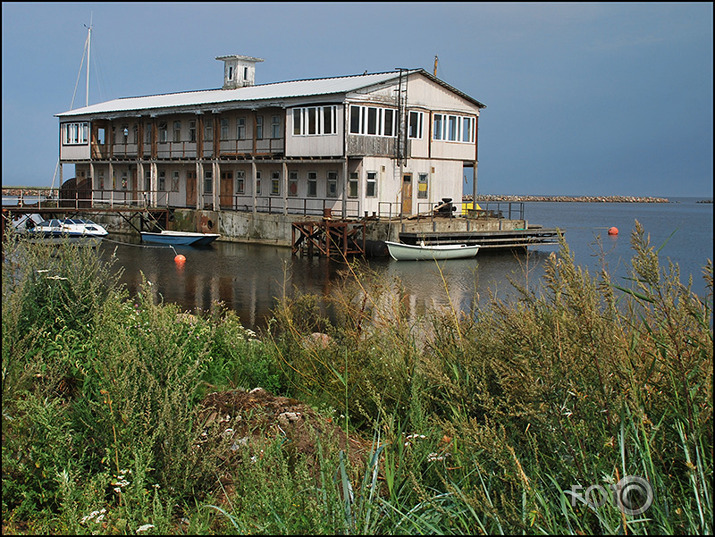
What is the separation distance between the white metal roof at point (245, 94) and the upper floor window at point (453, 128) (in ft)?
12.1

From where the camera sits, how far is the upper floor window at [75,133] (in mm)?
52469

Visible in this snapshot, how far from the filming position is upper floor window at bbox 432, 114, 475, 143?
40.0 metres

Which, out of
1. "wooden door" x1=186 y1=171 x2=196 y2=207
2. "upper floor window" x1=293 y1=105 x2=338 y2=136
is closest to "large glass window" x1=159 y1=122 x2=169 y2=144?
"wooden door" x1=186 y1=171 x2=196 y2=207

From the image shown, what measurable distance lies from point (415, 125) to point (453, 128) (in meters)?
3.21

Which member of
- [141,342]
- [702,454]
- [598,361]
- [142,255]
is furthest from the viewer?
[142,255]

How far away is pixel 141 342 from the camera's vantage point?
6.37 metres

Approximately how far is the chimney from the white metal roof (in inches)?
32.8

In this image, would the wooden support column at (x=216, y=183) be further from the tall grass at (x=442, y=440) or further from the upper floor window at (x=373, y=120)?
the tall grass at (x=442, y=440)

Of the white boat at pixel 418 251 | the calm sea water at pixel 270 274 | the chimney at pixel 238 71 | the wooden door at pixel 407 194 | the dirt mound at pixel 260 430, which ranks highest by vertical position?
the chimney at pixel 238 71

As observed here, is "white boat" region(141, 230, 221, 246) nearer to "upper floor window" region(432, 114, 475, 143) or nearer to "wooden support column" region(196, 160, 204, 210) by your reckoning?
"wooden support column" region(196, 160, 204, 210)

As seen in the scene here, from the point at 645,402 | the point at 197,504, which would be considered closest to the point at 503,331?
the point at 645,402

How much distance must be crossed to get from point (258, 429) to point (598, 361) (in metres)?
3.02

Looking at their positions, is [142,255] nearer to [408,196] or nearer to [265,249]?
[265,249]

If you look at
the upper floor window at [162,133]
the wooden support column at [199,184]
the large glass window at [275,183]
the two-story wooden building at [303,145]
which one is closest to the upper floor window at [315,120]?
the two-story wooden building at [303,145]
